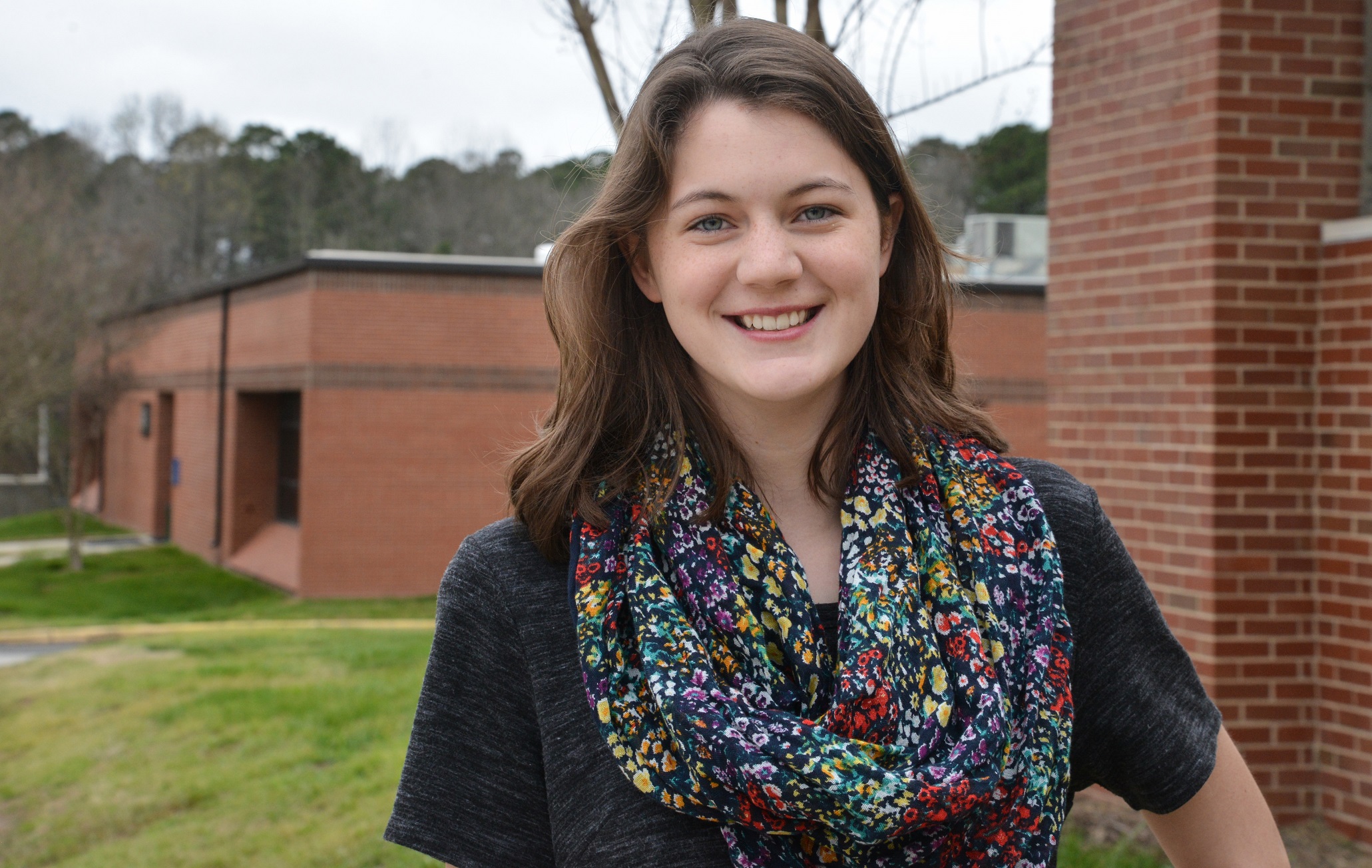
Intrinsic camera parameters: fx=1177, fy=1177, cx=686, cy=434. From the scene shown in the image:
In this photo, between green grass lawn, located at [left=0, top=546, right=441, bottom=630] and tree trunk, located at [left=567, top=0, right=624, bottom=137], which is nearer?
tree trunk, located at [left=567, top=0, right=624, bottom=137]

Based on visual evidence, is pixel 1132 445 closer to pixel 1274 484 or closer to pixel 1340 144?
pixel 1274 484

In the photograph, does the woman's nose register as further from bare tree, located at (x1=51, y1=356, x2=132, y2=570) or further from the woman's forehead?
bare tree, located at (x1=51, y1=356, x2=132, y2=570)

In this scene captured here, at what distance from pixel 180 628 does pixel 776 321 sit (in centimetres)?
1626

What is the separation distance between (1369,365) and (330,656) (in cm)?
908

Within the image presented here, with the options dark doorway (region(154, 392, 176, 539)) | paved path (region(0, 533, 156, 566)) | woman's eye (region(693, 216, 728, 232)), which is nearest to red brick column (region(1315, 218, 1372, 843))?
woman's eye (region(693, 216, 728, 232))

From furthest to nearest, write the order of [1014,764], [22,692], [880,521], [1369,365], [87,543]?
[87,543]
[22,692]
[1369,365]
[880,521]
[1014,764]

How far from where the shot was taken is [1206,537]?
4484 mm

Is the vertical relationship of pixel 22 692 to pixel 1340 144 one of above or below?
below

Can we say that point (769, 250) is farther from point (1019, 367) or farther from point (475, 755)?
point (1019, 367)

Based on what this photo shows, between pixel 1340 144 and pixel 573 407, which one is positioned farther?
pixel 1340 144

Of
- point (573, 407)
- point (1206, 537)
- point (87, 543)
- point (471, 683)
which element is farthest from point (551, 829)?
point (87, 543)

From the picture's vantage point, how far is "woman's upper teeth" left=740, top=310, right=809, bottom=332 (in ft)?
5.33

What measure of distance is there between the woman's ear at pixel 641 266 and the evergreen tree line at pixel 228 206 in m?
24.2

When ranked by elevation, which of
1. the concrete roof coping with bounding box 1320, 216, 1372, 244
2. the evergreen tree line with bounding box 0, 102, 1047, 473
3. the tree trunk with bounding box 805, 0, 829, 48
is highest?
the evergreen tree line with bounding box 0, 102, 1047, 473
